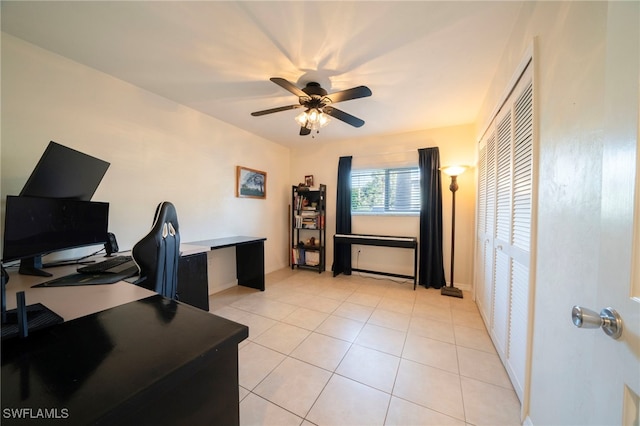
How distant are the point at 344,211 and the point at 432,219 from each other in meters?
1.41

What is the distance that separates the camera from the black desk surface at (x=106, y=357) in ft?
1.45

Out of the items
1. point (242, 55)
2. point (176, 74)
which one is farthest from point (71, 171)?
point (242, 55)

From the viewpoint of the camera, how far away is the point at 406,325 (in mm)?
2301

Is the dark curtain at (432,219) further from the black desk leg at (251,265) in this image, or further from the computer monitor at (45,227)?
the computer monitor at (45,227)

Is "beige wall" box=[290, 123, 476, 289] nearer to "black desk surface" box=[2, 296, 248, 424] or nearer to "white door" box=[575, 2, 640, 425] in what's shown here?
"white door" box=[575, 2, 640, 425]

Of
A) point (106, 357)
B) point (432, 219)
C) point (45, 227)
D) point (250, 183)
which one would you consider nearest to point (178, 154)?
point (250, 183)

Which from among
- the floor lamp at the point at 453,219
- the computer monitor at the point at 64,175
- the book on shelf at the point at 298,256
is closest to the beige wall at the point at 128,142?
the computer monitor at the point at 64,175

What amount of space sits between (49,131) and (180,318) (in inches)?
87.6

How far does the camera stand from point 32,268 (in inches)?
56.7

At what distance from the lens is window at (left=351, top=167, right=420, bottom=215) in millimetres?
3660

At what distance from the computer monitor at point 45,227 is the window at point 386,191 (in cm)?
332

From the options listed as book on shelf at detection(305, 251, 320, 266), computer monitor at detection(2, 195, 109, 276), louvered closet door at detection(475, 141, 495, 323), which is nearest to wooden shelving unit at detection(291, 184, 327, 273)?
book on shelf at detection(305, 251, 320, 266)

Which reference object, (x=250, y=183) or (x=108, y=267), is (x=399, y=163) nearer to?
(x=250, y=183)

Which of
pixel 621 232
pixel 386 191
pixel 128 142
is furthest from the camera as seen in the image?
pixel 386 191
